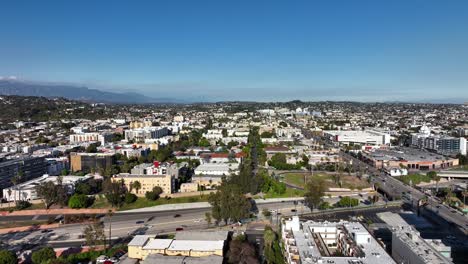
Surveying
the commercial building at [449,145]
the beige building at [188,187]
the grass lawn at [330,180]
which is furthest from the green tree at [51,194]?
the commercial building at [449,145]

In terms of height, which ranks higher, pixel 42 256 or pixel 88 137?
pixel 88 137

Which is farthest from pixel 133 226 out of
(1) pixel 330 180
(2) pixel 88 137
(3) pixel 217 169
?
(2) pixel 88 137

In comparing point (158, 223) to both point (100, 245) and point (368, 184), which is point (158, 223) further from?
point (368, 184)

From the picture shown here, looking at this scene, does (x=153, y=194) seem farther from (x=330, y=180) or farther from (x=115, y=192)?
(x=330, y=180)

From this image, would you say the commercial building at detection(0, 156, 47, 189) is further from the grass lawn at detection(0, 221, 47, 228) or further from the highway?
the highway

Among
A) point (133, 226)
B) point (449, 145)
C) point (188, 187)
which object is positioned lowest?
Answer: point (133, 226)

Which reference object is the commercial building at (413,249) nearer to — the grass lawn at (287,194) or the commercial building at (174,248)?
the commercial building at (174,248)

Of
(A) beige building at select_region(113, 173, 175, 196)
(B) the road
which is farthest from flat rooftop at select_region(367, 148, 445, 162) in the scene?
(A) beige building at select_region(113, 173, 175, 196)
